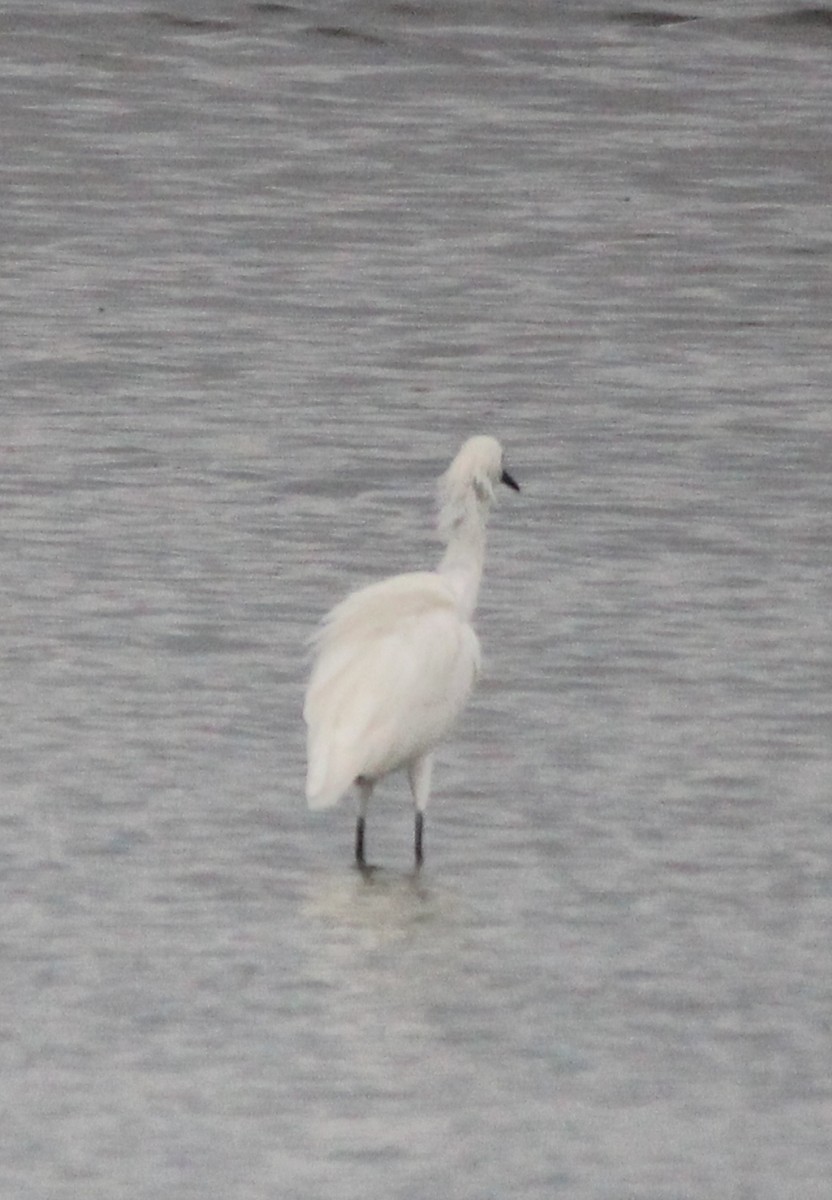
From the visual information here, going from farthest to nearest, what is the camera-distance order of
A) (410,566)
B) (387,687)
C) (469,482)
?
(410,566) → (469,482) → (387,687)

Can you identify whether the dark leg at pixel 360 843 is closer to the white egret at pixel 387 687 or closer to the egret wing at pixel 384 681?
the white egret at pixel 387 687

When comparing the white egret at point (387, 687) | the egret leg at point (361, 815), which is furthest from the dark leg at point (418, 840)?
the egret leg at point (361, 815)

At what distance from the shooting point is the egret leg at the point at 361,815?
924 centimetres

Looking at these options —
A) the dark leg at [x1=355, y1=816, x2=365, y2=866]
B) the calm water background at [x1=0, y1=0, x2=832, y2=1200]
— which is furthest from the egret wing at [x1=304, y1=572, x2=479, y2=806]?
the calm water background at [x1=0, y1=0, x2=832, y2=1200]

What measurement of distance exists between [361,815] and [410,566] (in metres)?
3.50

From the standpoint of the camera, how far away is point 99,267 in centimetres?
1797

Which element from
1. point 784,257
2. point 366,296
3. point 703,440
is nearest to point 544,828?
point 703,440

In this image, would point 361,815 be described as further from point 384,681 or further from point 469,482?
point 469,482

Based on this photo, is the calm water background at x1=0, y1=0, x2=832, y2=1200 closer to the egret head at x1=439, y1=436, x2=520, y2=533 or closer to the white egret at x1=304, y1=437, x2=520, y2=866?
the white egret at x1=304, y1=437, x2=520, y2=866

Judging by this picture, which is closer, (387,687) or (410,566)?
(387,687)

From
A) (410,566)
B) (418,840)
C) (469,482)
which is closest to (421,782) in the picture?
(418,840)

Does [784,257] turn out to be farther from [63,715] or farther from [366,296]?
[63,715]

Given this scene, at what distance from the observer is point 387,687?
31.0 ft

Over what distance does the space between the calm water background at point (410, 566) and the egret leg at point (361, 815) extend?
0.08 meters
